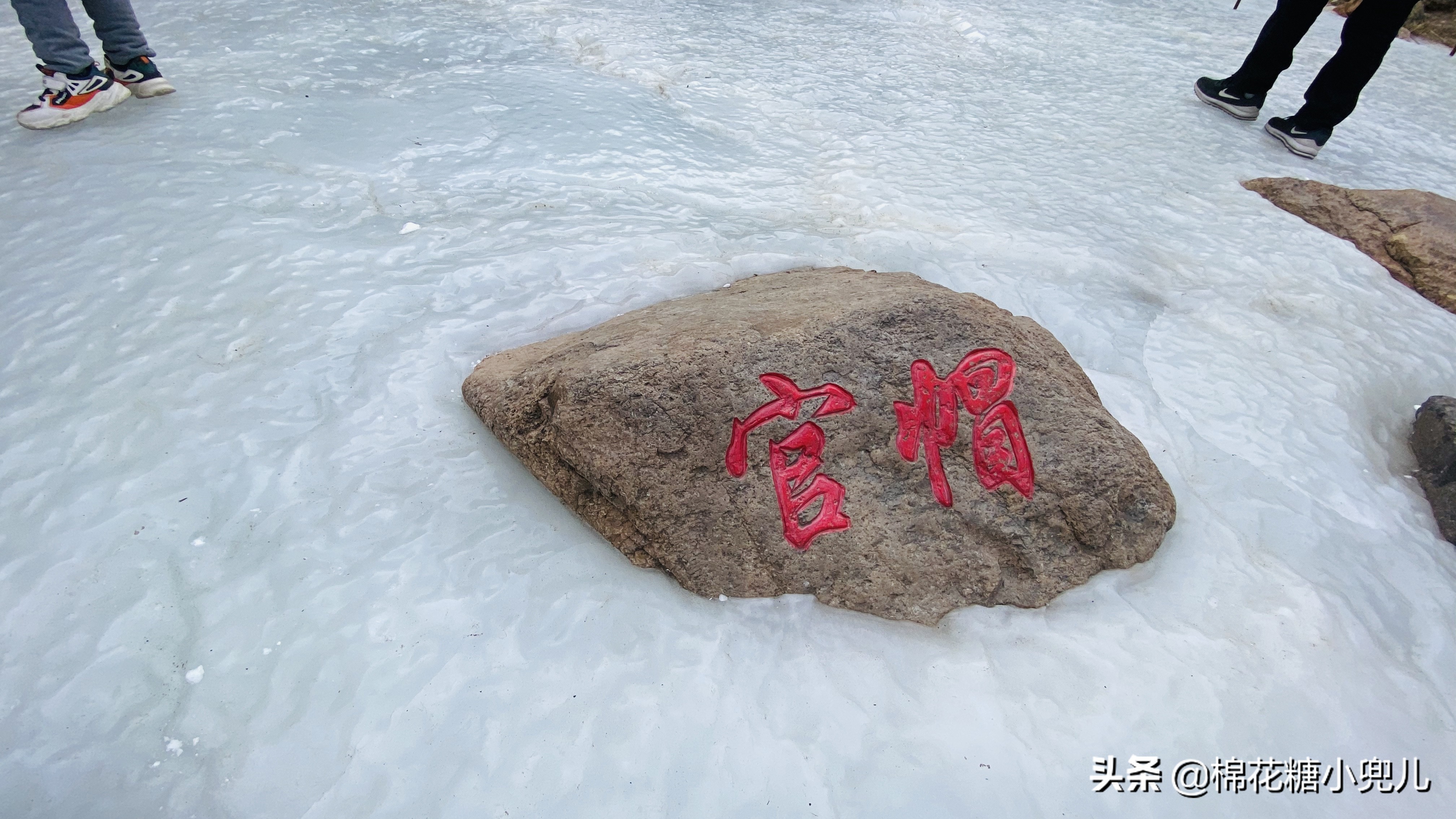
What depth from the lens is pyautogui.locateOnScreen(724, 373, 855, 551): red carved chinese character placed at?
5.98 feet

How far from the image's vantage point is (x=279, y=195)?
2.81m


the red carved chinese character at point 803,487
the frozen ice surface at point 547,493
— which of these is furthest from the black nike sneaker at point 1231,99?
the red carved chinese character at point 803,487

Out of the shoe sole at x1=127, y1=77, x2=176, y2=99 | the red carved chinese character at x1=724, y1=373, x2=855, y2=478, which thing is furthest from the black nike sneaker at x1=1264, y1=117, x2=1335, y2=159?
the shoe sole at x1=127, y1=77, x2=176, y2=99

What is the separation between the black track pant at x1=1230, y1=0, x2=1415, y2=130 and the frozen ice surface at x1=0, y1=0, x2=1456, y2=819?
291mm

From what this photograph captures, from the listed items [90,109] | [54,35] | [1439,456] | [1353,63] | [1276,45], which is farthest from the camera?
[1276,45]

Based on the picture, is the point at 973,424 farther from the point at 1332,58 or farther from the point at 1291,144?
the point at 1332,58

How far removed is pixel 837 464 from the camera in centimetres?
187

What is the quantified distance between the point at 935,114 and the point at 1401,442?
104 inches

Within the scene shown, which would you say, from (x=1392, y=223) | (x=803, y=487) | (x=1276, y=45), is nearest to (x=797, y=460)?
(x=803, y=487)

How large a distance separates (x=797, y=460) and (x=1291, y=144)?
12.6ft

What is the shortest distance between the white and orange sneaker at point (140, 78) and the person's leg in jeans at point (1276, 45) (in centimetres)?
536

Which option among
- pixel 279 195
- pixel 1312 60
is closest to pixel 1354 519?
pixel 279 195

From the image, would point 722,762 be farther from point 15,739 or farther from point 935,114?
point 935,114

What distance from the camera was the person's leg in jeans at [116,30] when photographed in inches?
130
